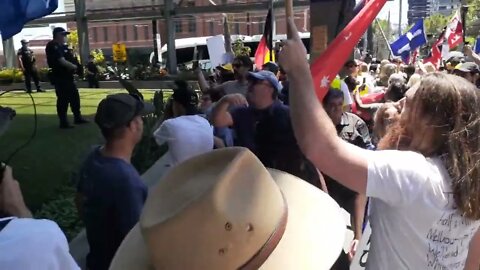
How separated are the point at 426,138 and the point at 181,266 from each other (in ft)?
3.20

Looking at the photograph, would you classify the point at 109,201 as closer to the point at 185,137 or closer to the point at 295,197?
the point at 185,137

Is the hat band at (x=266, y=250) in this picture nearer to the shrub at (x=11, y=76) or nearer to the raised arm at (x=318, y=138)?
the raised arm at (x=318, y=138)

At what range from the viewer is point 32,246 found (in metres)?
1.31

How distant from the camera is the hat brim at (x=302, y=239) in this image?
4.38 feet

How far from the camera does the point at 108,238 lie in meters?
2.70

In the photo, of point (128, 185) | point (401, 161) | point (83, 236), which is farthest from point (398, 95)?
point (401, 161)

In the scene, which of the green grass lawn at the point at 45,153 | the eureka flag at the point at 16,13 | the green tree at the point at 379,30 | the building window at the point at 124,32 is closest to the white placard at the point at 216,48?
the green grass lawn at the point at 45,153

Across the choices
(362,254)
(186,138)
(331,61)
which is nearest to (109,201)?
(186,138)

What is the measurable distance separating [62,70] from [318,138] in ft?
27.7

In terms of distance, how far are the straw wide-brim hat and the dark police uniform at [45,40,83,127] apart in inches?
327

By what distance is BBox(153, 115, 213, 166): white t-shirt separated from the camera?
138 inches

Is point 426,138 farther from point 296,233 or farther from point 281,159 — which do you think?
point 281,159

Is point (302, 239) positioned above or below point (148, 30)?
above

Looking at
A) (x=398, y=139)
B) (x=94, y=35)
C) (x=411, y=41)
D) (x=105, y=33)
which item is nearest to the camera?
(x=398, y=139)
